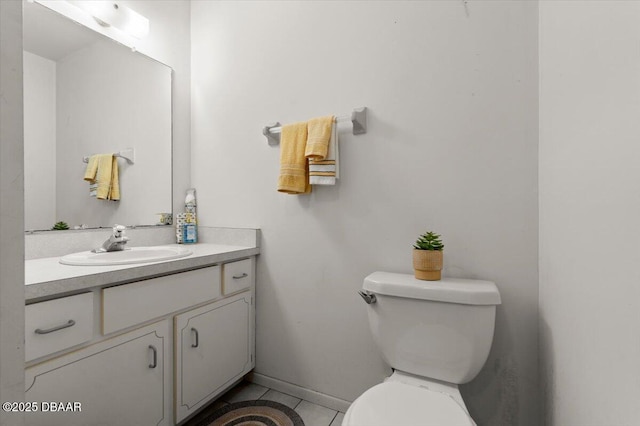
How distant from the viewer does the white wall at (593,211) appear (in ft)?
1.39

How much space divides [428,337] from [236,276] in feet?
3.10

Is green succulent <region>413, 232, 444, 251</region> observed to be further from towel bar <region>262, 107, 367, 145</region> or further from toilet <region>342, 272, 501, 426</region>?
towel bar <region>262, 107, 367, 145</region>

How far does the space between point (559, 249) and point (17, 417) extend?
1.12m

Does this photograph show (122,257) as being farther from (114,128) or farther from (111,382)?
(114,128)

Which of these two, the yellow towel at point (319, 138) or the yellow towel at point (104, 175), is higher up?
the yellow towel at point (319, 138)

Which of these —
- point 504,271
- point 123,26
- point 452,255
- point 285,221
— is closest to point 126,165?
point 123,26

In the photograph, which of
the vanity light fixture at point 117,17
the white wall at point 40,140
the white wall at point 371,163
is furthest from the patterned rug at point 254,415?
the vanity light fixture at point 117,17

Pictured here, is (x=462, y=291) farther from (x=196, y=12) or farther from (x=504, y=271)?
(x=196, y=12)

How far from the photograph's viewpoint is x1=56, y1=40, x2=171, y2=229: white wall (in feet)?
4.21

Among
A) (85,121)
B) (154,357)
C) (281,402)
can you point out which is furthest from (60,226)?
(281,402)

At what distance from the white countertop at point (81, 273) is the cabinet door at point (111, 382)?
0.20 meters

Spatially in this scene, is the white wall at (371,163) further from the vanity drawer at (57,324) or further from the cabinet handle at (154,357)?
the vanity drawer at (57,324)

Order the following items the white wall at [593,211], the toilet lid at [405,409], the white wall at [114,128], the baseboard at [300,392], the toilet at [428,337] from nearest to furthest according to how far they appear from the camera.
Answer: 1. the white wall at [593,211]
2. the toilet lid at [405,409]
3. the toilet at [428,337]
4. the white wall at [114,128]
5. the baseboard at [300,392]

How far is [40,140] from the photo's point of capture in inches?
47.3
